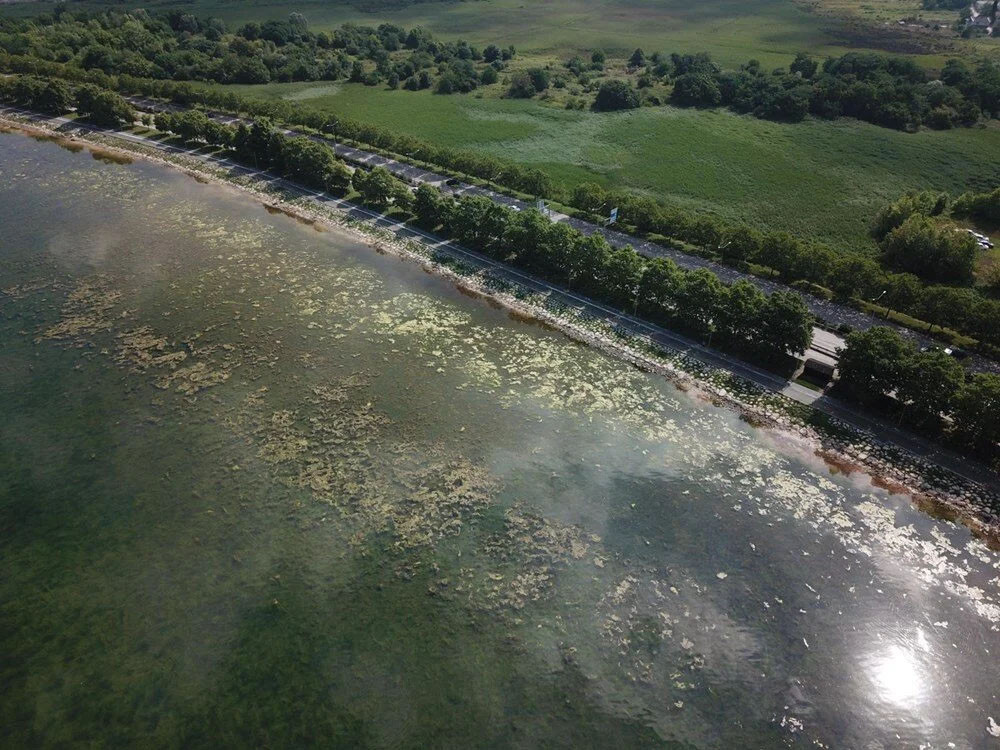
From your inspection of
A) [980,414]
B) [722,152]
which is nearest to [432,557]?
[980,414]

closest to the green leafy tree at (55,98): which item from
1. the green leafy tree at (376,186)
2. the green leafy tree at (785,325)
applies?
the green leafy tree at (376,186)

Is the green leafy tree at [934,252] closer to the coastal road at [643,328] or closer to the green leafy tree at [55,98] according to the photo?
the coastal road at [643,328]

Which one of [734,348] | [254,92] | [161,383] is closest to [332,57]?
[254,92]

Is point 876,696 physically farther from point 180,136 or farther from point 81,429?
point 180,136

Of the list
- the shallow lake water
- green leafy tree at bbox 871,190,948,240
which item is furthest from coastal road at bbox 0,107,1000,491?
green leafy tree at bbox 871,190,948,240

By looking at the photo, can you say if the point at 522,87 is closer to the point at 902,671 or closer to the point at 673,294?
the point at 673,294

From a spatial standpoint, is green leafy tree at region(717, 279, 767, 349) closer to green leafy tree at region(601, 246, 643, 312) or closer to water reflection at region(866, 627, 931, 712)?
green leafy tree at region(601, 246, 643, 312)
